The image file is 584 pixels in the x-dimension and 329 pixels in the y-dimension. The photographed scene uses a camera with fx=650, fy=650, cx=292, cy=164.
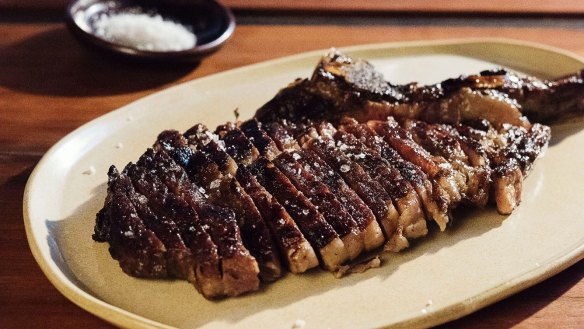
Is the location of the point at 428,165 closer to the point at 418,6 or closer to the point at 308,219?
the point at 308,219

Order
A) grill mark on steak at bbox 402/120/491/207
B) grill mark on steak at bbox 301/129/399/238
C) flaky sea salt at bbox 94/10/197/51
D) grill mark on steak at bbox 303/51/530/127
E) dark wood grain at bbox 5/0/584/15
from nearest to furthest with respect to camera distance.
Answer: grill mark on steak at bbox 301/129/399/238 → grill mark on steak at bbox 402/120/491/207 → grill mark on steak at bbox 303/51/530/127 → flaky sea salt at bbox 94/10/197/51 → dark wood grain at bbox 5/0/584/15

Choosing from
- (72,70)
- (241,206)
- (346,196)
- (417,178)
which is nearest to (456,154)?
(417,178)

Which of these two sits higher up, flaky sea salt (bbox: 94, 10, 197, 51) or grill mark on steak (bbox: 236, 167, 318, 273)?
grill mark on steak (bbox: 236, 167, 318, 273)

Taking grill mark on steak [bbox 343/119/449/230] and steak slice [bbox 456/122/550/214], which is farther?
steak slice [bbox 456/122/550/214]

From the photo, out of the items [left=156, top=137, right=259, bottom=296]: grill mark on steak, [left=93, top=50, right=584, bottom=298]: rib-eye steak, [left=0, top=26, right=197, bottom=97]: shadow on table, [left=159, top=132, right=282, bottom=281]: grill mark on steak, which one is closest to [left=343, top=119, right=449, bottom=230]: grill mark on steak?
[left=93, top=50, right=584, bottom=298]: rib-eye steak

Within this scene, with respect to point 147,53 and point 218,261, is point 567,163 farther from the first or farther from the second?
point 147,53

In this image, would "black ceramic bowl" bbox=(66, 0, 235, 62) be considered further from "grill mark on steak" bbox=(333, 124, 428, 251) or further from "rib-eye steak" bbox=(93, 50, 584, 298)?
"grill mark on steak" bbox=(333, 124, 428, 251)
